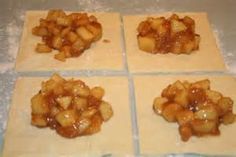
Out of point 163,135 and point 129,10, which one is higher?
point 129,10

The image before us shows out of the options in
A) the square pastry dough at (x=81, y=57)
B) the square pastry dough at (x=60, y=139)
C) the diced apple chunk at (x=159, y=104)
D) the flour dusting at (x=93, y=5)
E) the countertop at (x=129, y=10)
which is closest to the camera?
the square pastry dough at (x=60, y=139)

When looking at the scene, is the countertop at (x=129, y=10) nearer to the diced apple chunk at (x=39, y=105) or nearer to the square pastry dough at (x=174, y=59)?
the square pastry dough at (x=174, y=59)

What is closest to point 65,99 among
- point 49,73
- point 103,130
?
point 103,130

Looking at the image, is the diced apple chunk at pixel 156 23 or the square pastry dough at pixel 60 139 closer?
the square pastry dough at pixel 60 139

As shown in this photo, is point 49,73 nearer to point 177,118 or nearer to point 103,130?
point 103,130

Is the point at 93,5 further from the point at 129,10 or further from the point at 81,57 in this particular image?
the point at 81,57

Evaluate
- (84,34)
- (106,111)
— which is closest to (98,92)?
(106,111)

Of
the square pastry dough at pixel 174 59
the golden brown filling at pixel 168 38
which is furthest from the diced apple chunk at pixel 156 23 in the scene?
the square pastry dough at pixel 174 59
